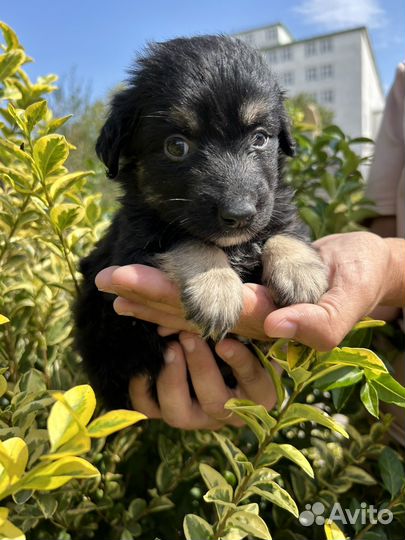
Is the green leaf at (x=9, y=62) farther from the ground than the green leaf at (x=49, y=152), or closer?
farther from the ground

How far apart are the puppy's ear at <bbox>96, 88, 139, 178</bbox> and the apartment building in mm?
46123

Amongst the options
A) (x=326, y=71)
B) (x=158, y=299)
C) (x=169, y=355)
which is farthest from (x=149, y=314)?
(x=326, y=71)

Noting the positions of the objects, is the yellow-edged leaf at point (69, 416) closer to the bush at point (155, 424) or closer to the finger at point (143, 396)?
the bush at point (155, 424)

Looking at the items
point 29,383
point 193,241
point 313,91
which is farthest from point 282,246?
point 313,91

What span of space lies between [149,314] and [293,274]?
525 mm

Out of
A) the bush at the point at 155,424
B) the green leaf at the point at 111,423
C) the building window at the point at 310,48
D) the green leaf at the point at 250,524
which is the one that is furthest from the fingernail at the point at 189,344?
the building window at the point at 310,48

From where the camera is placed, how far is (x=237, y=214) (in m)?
1.67

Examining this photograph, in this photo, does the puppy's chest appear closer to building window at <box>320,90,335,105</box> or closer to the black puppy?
the black puppy

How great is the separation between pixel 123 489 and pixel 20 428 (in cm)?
96

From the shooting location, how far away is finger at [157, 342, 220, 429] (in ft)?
6.66

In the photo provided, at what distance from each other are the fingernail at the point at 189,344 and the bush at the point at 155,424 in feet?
1.14

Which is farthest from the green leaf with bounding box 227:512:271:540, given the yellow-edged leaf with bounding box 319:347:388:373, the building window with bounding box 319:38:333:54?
the building window with bounding box 319:38:333:54

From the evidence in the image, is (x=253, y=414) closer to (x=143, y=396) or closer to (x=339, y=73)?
(x=143, y=396)

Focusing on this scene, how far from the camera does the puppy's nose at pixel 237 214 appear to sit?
5.47 feet
